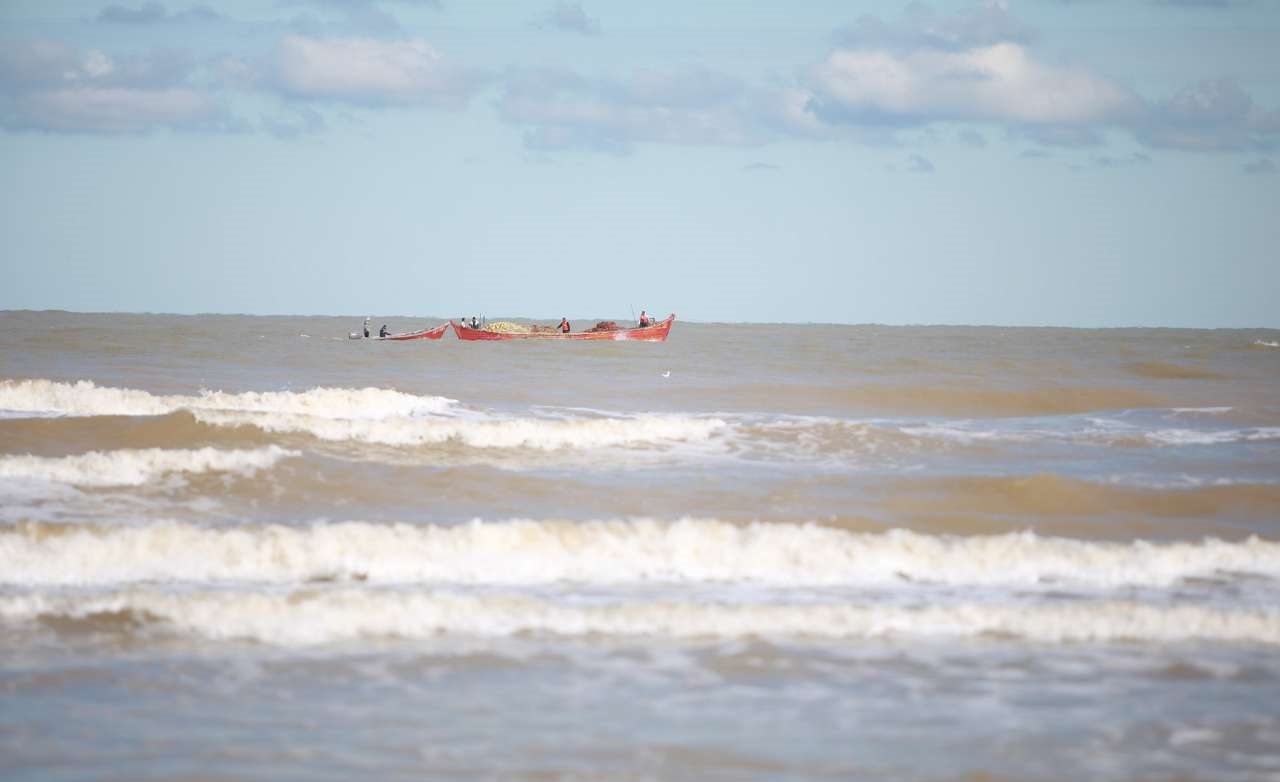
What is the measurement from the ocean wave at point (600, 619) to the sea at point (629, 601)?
0.04 metres

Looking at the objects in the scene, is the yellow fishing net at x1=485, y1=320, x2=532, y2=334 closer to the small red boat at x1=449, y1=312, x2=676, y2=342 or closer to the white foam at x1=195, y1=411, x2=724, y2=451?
the small red boat at x1=449, y1=312, x2=676, y2=342

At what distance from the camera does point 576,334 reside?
70688 mm

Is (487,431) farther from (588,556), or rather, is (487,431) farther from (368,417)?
(588,556)

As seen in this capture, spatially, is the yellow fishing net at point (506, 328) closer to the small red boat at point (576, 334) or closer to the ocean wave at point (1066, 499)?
the small red boat at point (576, 334)

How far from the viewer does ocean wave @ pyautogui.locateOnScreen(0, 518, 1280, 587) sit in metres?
11.5

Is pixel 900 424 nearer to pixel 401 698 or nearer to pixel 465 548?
pixel 465 548

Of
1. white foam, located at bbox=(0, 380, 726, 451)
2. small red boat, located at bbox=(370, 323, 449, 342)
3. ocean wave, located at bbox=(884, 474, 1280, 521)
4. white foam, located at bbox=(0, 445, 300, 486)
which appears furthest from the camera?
small red boat, located at bbox=(370, 323, 449, 342)

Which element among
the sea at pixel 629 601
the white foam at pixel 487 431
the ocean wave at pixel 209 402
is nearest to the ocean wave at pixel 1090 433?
the sea at pixel 629 601

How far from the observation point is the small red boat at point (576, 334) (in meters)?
68.0

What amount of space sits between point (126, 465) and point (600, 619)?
9962mm

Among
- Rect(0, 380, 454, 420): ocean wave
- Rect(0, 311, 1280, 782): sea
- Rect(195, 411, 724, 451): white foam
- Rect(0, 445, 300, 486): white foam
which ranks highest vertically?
Rect(0, 380, 454, 420): ocean wave

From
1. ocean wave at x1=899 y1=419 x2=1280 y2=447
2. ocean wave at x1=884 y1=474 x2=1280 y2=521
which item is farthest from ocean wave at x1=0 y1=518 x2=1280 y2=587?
ocean wave at x1=899 y1=419 x2=1280 y2=447

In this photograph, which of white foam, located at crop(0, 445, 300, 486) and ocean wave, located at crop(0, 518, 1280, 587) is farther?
white foam, located at crop(0, 445, 300, 486)

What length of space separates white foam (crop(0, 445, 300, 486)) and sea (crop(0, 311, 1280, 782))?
3.0 inches
